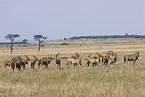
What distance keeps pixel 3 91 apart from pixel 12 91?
46cm

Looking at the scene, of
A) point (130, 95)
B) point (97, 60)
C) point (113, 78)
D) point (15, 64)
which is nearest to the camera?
point (130, 95)

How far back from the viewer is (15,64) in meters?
19.2

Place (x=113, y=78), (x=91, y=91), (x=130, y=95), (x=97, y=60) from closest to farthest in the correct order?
(x=130, y=95), (x=91, y=91), (x=113, y=78), (x=97, y=60)

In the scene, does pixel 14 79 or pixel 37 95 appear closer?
pixel 37 95

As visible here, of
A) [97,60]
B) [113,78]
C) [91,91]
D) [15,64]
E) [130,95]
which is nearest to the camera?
[130,95]

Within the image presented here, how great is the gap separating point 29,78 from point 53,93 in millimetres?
5009

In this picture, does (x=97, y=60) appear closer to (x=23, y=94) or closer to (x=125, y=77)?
(x=125, y=77)

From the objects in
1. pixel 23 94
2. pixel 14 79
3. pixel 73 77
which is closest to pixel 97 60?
pixel 73 77

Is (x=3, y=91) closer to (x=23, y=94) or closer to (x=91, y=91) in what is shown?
(x=23, y=94)

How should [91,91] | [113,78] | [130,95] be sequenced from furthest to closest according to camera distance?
[113,78]
[91,91]
[130,95]

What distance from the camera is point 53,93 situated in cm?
1009

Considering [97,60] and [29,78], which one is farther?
[97,60]

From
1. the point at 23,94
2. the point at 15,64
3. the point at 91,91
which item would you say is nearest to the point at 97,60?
the point at 15,64

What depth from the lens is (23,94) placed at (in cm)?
994
